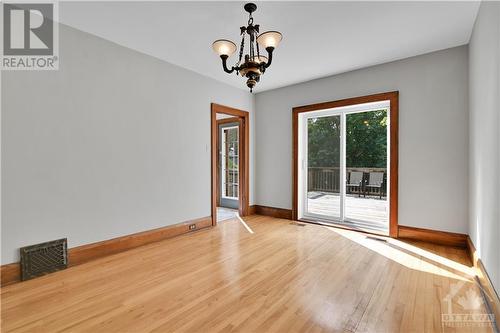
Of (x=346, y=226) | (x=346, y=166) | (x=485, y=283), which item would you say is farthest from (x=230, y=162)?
(x=485, y=283)

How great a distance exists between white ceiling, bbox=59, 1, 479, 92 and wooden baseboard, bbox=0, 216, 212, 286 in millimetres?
2552

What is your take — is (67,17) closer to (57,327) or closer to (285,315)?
(57,327)

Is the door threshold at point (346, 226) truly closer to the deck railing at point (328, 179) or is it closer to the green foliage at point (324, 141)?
the deck railing at point (328, 179)

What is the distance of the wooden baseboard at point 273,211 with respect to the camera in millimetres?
4965

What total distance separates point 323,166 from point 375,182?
0.94 meters

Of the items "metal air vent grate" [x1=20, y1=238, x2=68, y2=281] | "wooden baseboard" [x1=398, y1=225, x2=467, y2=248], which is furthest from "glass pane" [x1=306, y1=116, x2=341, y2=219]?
"metal air vent grate" [x1=20, y1=238, x2=68, y2=281]

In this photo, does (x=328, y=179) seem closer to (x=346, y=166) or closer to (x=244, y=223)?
(x=346, y=166)

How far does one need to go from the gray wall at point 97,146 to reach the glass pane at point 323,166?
2.17 metres

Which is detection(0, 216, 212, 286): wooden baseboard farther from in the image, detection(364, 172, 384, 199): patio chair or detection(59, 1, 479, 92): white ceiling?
detection(364, 172, 384, 199): patio chair

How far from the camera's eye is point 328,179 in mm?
4582

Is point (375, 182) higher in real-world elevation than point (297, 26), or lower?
lower

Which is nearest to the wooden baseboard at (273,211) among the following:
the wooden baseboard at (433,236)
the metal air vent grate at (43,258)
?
the wooden baseboard at (433,236)

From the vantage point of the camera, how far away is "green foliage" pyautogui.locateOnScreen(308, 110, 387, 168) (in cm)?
397

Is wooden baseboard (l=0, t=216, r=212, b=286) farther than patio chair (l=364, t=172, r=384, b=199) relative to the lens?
No
